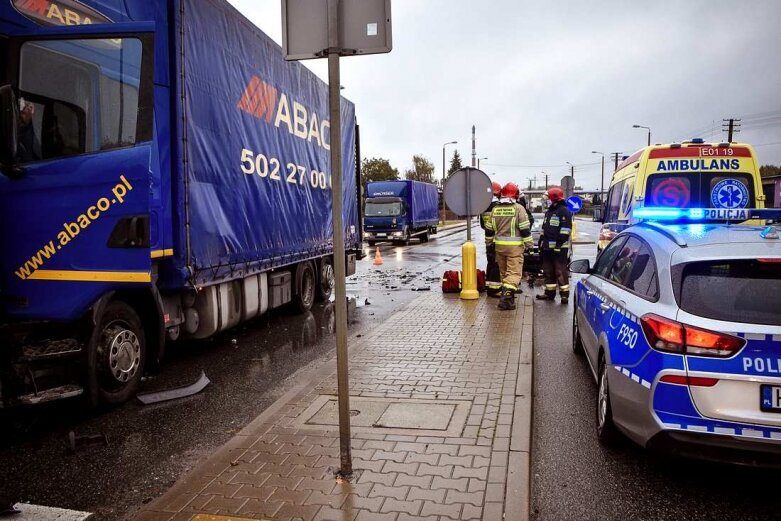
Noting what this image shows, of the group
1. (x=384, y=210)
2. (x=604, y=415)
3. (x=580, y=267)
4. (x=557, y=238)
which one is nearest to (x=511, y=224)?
(x=557, y=238)

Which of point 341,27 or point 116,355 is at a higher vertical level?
point 341,27

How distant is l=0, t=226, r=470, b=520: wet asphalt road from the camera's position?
375 cm

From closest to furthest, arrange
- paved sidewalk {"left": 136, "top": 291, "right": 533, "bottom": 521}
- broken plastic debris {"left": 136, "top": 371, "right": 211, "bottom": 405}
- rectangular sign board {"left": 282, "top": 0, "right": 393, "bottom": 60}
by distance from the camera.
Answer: paved sidewalk {"left": 136, "top": 291, "right": 533, "bottom": 521}, rectangular sign board {"left": 282, "top": 0, "right": 393, "bottom": 60}, broken plastic debris {"left": 136, "top": 371, "right": 211, "bottom": 405}

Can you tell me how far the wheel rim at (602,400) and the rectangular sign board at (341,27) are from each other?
8.85 feet

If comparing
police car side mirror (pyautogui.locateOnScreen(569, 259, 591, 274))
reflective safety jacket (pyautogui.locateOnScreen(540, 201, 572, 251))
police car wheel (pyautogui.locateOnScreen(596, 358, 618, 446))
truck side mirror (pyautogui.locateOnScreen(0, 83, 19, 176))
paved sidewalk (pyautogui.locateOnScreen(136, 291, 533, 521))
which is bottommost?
paved sidewalk (pyautogui.locateOnScreen(136, 291, 533, 521))

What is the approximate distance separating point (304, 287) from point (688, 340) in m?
7.32

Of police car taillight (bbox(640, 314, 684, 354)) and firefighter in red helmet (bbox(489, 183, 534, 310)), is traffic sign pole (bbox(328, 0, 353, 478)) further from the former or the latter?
firefighter in red helmet (bbox(489, 183, 534, 310))

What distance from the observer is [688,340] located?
334 cm

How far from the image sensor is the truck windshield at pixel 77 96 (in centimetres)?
485

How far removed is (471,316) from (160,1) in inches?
222

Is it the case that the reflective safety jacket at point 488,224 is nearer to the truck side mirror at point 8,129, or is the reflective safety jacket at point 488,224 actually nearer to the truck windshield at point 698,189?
the truck windshield at point 698,189

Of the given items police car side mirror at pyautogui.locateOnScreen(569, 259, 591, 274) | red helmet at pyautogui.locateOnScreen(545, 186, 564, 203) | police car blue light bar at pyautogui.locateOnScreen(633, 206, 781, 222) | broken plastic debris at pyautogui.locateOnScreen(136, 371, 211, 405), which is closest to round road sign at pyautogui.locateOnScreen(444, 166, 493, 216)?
red helmet at pyautogui.locateOnScreen(545, 186, 564, 203)

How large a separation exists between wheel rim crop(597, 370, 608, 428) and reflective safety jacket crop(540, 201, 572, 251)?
6050mm

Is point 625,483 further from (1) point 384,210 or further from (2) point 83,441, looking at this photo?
(1) point 384,210
